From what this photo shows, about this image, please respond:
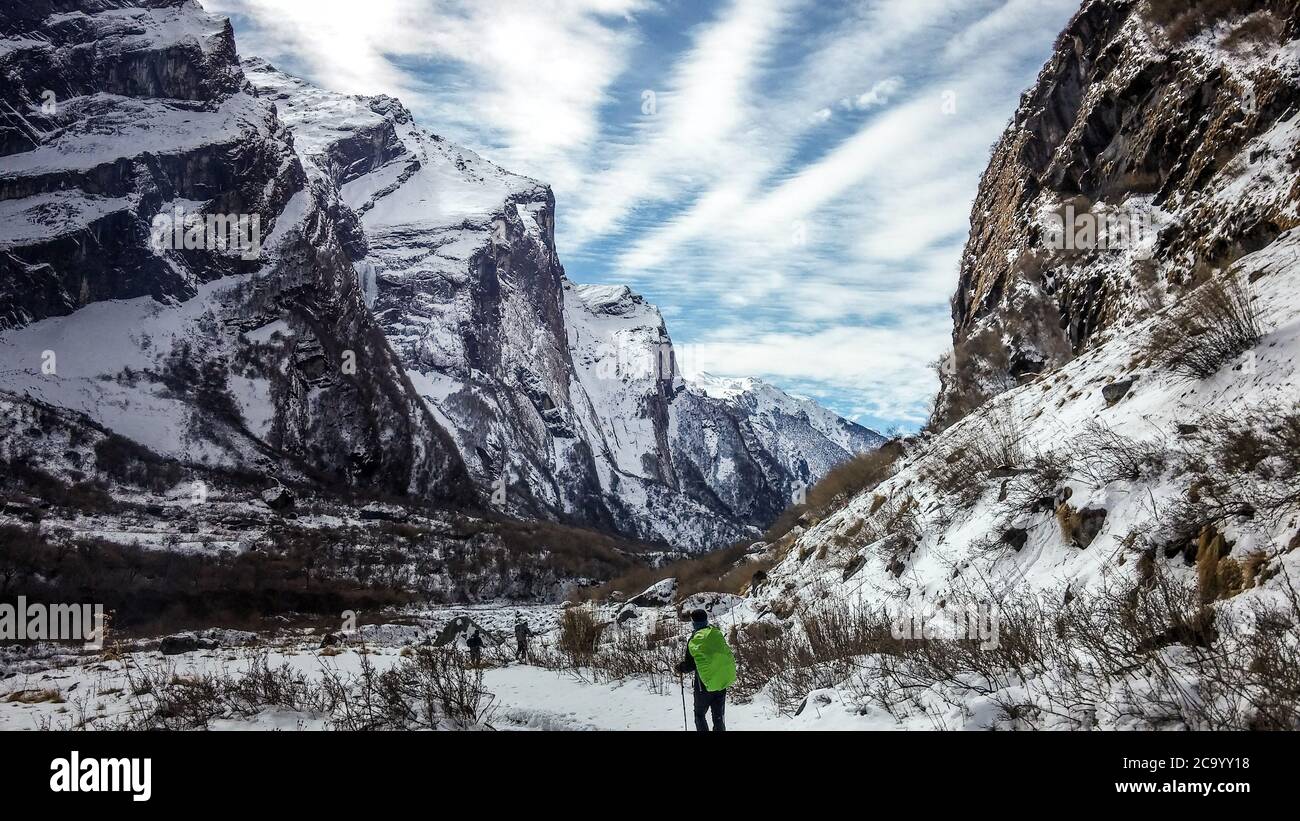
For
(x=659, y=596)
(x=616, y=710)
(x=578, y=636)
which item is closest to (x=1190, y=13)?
(x=616, y=710)

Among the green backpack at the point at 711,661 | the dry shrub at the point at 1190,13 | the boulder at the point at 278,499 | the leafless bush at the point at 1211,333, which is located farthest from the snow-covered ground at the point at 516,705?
the boulder at the point at 278,499

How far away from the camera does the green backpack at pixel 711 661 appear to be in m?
7.69

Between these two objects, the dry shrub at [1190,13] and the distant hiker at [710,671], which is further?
the dry shrub at [1190,13]

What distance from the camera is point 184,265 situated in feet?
394

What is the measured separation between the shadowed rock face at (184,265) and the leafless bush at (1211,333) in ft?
393

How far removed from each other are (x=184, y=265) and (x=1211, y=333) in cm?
14439

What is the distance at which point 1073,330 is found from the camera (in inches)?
755

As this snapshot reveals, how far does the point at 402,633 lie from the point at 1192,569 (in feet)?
134

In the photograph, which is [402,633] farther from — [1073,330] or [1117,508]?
[1117,508]

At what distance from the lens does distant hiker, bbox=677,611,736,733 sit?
770cm
